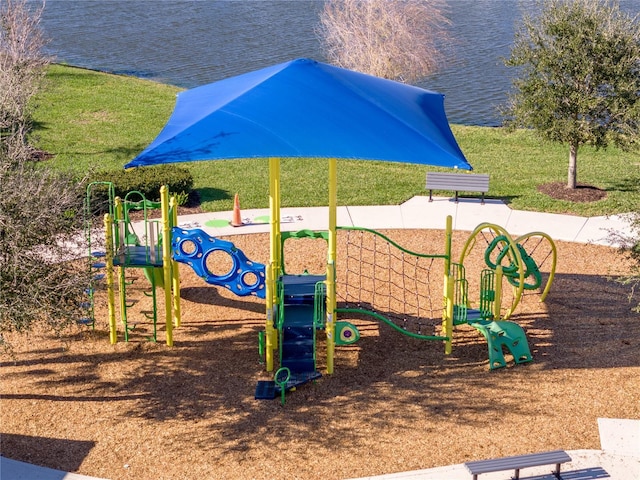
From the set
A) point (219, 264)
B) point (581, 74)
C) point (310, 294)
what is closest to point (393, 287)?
point (310, 294)

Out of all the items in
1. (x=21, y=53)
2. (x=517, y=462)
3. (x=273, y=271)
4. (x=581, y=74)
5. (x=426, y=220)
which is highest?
(x=21, y=53)

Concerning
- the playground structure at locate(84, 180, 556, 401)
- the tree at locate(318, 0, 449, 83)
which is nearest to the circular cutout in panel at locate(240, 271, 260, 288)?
the playground structure at locate(84, 180, 556, 401)

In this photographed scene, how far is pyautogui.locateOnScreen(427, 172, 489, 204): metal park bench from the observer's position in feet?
60.7

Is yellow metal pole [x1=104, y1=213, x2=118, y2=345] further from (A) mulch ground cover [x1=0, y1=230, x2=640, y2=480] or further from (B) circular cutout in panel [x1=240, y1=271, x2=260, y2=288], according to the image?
(B) circular cutout in panel [x1=240, y1=271, x2=260, y2=288]

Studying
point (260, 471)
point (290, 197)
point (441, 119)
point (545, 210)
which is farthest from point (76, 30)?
point (260, 471)

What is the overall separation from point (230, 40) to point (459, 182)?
29362 millimetres

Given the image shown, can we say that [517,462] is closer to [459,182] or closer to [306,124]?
[306,124]

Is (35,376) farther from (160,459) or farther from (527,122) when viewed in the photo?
(527,122)

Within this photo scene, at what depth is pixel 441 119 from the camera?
12.5 metres

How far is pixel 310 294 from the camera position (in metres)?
11.9

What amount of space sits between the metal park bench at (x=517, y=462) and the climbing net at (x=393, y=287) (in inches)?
142

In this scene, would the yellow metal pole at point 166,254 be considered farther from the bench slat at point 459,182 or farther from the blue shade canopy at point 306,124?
the bench slat at point 459,182

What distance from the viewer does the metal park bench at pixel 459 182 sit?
18.5 metres

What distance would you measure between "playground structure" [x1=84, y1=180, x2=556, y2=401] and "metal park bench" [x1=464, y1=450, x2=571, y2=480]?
2726 mm
